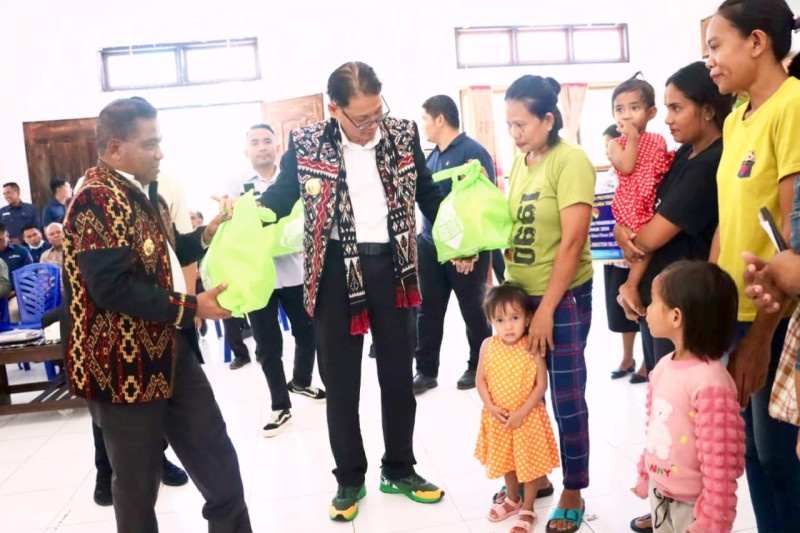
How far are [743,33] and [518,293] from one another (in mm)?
949

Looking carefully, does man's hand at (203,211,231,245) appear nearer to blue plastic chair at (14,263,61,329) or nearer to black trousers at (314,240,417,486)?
black trousers at (314,240,417,486)

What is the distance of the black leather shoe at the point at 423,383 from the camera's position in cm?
361

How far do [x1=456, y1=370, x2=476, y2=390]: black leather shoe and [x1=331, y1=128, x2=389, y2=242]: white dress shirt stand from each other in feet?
5.74

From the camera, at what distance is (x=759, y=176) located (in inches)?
53.0

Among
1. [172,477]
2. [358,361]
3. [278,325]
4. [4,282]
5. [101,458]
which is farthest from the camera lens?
[4,282]

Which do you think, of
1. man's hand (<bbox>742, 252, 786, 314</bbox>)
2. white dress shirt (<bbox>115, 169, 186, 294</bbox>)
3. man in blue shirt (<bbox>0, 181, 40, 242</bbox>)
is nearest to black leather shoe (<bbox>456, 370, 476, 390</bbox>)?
white dress shirt (<bbox>115, 169, 186, 294</bbox>)

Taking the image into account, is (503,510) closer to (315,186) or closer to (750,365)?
(750,365)

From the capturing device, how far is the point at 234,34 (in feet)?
25.5

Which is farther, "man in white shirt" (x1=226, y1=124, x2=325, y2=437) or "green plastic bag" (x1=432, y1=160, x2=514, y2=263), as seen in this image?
"man in white shirt" (x1=226, y1=124, x2=325, y2=437)

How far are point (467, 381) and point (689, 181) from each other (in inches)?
86.5

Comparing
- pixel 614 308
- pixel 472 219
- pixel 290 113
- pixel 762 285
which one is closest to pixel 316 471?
pixel 472 219

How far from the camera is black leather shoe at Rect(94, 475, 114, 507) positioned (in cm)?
253

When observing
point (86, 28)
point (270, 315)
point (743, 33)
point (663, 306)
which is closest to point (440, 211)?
point (663, 306)

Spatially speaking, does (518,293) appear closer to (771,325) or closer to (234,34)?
(771,325)
